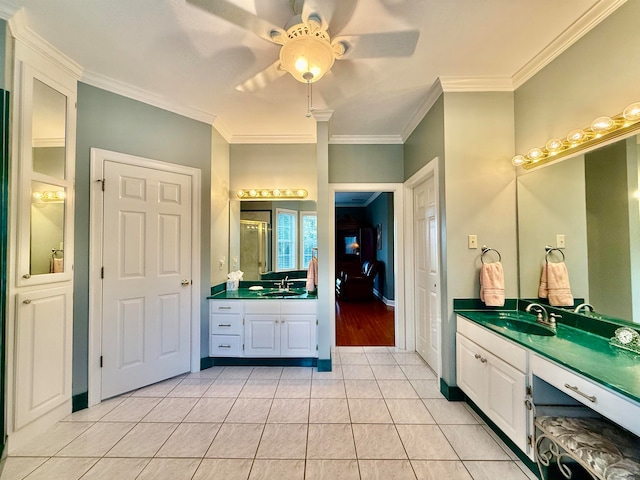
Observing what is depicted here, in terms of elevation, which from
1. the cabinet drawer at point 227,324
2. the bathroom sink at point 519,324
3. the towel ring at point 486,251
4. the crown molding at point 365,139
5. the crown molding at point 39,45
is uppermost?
the crown molding at point 39,45

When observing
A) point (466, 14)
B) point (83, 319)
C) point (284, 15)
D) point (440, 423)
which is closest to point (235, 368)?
point (83, 319)

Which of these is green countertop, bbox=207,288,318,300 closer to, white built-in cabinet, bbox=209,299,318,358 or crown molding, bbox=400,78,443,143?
white built-in cabinet, bbox=209,299,318,358

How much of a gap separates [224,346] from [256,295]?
632 millimetres

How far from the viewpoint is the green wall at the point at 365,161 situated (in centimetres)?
338

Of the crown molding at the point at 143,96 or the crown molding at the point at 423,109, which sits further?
the crown molding at the point at 423,109

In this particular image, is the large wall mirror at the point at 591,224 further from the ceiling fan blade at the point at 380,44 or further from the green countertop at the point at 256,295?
the green countertop at the point at 256,295

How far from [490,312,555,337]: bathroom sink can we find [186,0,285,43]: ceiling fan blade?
2457mm

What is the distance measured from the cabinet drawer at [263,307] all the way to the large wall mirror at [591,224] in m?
2.27

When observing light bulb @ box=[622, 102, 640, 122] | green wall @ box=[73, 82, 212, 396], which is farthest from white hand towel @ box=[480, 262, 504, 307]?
green wall @ box=[73, 82, 212, 396]

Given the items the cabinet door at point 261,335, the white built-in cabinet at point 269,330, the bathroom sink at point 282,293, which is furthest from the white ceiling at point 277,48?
the cabinet door at point 261,335

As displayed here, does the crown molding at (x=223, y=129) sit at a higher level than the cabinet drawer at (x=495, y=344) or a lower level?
higher

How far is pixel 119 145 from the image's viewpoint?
234 cm

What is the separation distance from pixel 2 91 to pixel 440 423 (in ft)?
12.1

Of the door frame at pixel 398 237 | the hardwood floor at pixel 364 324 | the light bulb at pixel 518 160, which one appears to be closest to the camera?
the light bulb at pixel 518 160
